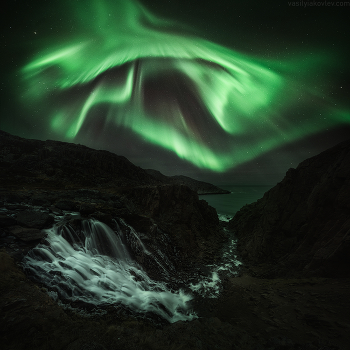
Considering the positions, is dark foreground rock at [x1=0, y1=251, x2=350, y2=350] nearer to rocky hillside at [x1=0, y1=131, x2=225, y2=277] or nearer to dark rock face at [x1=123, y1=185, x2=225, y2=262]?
rocky hillside at [x1=0, y1=131, x2=225, y2=277]

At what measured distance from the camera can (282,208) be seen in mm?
19797

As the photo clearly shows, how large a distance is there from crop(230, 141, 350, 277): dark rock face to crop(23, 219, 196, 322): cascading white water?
10.9m

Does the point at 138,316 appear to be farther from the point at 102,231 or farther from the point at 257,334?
the point at 102,231

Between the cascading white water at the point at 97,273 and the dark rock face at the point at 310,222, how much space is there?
35.6 feet

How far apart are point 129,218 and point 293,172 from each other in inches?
905

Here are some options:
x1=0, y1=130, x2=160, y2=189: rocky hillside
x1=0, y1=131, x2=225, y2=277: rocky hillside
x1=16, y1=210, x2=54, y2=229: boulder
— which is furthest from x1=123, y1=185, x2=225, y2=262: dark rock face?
x1=0, y1=130, x2=160, y2=189: rocky hillside

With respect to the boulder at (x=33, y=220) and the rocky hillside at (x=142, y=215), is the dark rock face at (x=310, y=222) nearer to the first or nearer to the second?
the rocky hillside at (x=142, y=215)

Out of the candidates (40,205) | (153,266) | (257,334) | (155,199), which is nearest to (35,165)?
(40,205)

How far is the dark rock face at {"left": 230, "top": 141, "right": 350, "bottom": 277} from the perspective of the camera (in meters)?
12.1

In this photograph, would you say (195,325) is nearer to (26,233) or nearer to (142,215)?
(26,233)

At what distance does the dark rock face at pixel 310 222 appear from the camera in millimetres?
12062

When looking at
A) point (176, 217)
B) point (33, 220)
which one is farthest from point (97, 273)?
point (176, 217)

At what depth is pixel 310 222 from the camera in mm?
15539

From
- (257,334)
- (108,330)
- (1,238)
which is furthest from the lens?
(1,238)
